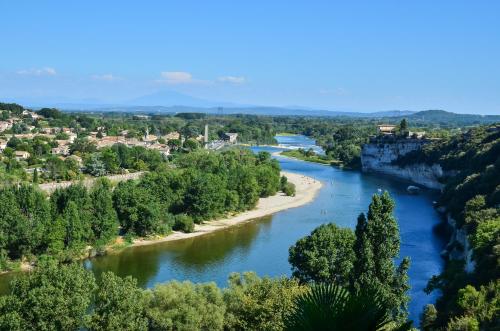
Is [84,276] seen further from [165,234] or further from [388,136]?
[388,136]

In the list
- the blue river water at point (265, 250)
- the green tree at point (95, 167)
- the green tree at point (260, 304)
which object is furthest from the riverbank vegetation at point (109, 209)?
the green tree at point (260, 304)

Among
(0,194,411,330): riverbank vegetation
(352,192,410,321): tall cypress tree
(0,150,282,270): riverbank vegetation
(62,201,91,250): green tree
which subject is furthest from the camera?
(62,201,91,250): green tree

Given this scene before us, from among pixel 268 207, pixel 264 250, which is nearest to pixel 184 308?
pixel 264 250

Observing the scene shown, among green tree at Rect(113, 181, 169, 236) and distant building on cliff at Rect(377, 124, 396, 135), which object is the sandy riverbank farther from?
distant building on cliff at Rect(377, 124, 396, 135)

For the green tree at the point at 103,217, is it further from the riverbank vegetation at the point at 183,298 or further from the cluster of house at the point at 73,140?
the cluster of house at the point at 73,140

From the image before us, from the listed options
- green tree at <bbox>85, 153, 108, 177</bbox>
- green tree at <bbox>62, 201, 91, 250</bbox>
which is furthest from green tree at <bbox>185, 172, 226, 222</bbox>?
green tree at <bbox>85, 153, 108, 177</bbox>

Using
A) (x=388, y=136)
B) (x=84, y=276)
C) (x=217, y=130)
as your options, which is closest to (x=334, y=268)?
(x=84, y=276)
